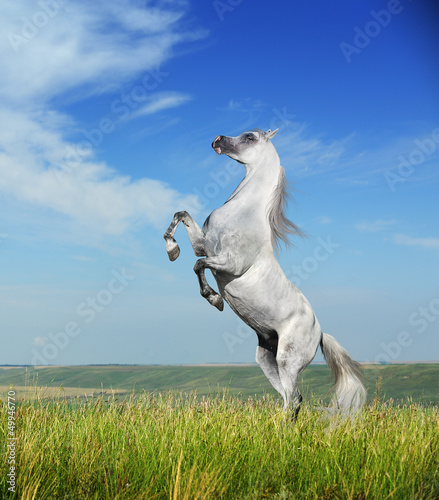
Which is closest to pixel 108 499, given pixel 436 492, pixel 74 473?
pixel 74 473

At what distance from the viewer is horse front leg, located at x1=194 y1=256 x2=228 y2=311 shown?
5664 mm

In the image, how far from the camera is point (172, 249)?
574cm

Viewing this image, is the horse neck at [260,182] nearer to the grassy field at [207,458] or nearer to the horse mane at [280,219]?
the horse mane at [280,219]

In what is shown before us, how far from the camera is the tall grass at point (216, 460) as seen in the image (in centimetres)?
348

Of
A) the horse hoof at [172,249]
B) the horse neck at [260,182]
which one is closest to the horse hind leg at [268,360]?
the horse hoof at [172,249]

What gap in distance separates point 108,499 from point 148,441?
1.17 m

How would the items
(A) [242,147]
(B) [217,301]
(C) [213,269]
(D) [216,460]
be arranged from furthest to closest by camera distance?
(A) [242,147], (B) [217,301], (C) [213,269], (D) [216,460]

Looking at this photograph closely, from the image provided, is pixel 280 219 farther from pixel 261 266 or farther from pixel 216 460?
pixel 216 460

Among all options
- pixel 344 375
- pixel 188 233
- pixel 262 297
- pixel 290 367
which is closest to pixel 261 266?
pixel 262 297

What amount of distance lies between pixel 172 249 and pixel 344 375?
2.88 meters

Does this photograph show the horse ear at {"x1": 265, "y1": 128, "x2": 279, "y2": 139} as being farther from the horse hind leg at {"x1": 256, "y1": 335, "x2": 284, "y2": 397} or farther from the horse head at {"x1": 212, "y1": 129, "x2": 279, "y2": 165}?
the horse hind leg at {"x1": 256, "y1": 335, "x2": 284, "y2": 397}

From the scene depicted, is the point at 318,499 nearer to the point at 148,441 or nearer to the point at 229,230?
the point at 148,441

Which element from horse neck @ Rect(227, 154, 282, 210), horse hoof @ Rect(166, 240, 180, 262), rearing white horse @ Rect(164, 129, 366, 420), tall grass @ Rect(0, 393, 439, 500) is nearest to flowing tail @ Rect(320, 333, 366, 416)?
rearing white horse @ Rect(164, 129, 366, 420)

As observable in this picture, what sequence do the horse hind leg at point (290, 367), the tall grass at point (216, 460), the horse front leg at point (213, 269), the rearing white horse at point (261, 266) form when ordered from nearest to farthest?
the tall grass at point (216, 460) → the horse front leg at point (213, 269) → the rearing white horse at point (261, 266) → the horse hind leg at point (290, 367)
